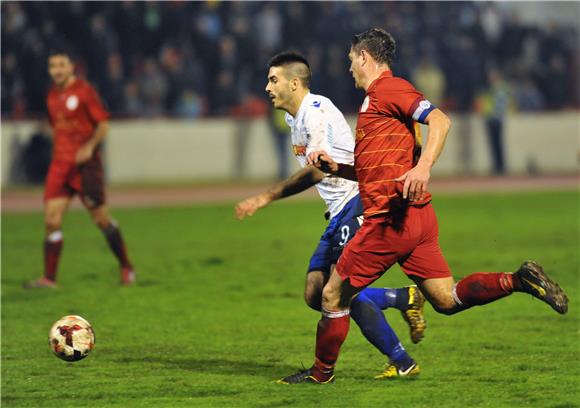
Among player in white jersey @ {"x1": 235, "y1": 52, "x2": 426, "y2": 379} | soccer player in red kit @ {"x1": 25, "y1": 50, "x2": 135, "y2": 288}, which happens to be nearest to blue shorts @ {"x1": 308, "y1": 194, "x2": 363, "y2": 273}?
player in white jersey @ {"x1": 235, "y1": 52, "x2": 426, "y2": 379}

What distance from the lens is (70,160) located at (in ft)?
42.4

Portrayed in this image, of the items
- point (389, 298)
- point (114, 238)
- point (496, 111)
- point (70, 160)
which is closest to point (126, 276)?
point (114, 238)

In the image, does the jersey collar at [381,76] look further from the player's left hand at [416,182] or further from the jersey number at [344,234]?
the jersey number at [344,234]

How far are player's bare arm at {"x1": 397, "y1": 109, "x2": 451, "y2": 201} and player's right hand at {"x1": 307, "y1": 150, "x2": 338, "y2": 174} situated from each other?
58cm

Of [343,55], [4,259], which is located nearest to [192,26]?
[343,55]

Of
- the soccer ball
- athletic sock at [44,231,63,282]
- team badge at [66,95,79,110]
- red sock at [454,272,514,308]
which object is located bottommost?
athletic sock at [44,231,63,282]

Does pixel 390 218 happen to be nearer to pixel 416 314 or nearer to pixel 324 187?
pixel 324 187

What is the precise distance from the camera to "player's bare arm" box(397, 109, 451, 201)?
272 inches

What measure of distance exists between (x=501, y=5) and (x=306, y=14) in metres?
6.42

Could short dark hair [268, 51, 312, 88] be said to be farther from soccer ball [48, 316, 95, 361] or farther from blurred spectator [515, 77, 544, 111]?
blurred spectator [515, 77, 544, 111]

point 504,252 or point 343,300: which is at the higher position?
point 343,300

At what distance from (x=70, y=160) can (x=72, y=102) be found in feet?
2.01

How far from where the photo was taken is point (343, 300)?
774 centimetres

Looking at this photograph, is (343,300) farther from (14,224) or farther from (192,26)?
(192,26)
